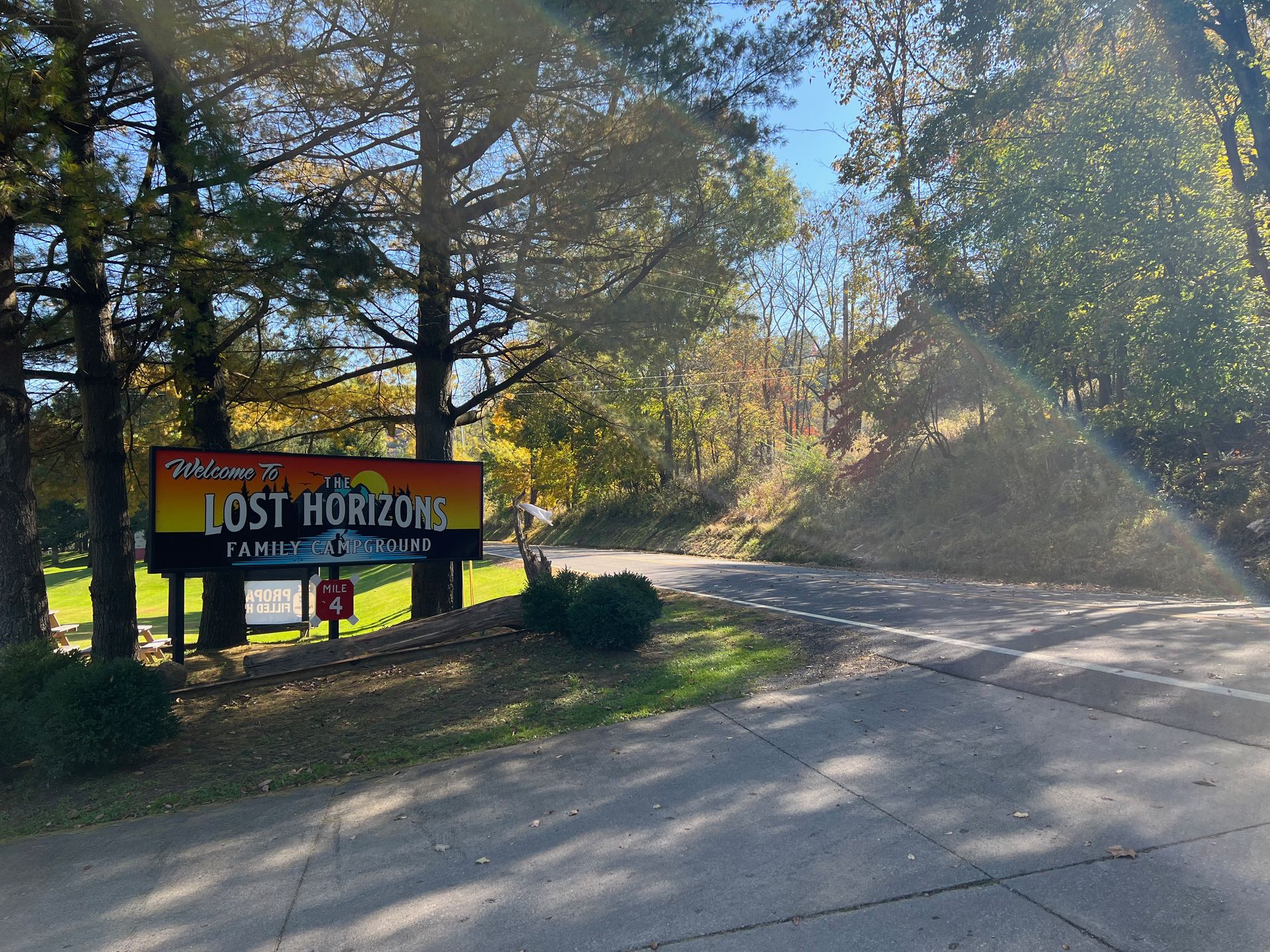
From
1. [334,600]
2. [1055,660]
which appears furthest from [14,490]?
[1055,660]

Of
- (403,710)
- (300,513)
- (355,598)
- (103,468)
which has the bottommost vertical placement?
(355,598)

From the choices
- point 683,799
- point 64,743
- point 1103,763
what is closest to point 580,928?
point 683,799

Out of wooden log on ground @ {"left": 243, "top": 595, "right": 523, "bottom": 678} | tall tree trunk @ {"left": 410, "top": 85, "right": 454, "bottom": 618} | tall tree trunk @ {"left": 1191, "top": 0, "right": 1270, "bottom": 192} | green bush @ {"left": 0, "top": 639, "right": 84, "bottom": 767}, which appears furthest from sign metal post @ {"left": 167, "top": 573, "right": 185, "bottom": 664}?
tall tree trunk @ {"left": 1191, "top": 0, "right": 1270, "bottom": 192}

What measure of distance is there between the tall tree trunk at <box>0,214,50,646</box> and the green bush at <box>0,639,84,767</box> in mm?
1831

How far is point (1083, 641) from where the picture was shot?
8.06 meters

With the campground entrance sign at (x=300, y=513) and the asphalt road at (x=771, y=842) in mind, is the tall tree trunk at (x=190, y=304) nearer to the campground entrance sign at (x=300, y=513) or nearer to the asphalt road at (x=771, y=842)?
the campground entrance sign at (x=300, y=513)

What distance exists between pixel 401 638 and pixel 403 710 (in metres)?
2.26

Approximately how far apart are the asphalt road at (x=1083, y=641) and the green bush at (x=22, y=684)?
24.3 ft

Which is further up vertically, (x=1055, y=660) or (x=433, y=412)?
(x=433, y=412)

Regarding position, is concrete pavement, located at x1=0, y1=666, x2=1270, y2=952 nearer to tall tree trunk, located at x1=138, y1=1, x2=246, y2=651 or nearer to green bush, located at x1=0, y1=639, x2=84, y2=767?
green bush, located at x1=0, y1=639, x2=84, y2=767

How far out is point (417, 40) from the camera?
305 inches

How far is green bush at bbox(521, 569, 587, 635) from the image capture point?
9.66 meters

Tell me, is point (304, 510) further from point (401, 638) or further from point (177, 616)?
point (401, 638)

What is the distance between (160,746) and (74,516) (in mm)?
57726
